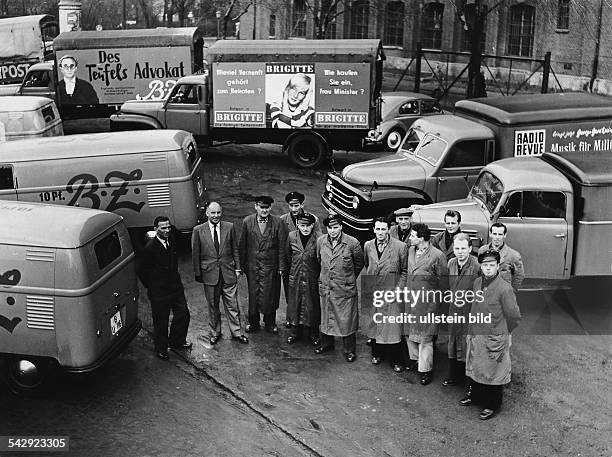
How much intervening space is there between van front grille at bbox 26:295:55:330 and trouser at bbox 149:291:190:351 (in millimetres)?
1353

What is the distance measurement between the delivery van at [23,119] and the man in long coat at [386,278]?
33.2 feet

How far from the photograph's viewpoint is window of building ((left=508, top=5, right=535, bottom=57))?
105 feet

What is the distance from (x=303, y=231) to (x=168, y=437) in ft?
9.49

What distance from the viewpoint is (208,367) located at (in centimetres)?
894

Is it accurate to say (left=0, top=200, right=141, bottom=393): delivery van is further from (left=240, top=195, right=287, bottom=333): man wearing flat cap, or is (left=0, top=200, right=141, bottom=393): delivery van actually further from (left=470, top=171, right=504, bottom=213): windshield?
(left=470, top=171, right=504, bottom=213): windshield

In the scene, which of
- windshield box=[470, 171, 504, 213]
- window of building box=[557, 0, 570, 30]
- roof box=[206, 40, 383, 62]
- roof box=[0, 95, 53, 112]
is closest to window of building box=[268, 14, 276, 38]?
window of building box=[557, 0, 570, 30]

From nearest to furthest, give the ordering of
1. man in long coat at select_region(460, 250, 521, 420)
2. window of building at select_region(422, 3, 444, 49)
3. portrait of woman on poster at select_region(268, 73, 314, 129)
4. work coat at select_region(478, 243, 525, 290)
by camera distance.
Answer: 1. man in long coat at select_region(460, 250, 521, 420)
2. work coat at select_region(478, 243, 525, 290)
3. portrait of woman on poster at select_region(268, 73, 314, 129)
4. window of building at select_region(422, 3, 444, 49)

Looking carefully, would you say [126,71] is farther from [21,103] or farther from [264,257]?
[264,257]

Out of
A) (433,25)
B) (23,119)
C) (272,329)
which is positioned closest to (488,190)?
(272,329)

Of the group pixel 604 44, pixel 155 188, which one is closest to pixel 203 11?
pixel 604 44

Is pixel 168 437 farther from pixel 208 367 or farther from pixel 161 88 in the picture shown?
pixel 161 88

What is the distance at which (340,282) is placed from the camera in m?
8.81

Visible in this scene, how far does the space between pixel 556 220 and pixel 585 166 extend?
0.86 meters

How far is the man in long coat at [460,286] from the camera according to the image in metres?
7.98
